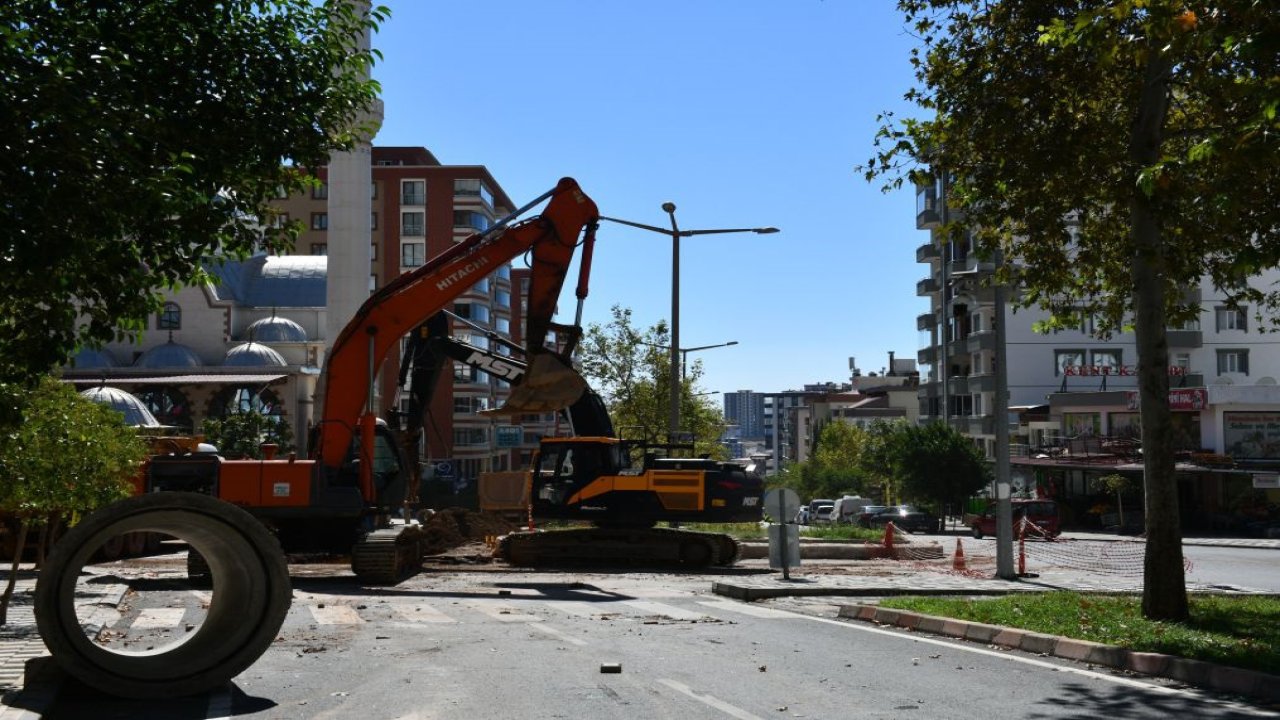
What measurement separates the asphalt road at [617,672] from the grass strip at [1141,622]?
787 millimetres

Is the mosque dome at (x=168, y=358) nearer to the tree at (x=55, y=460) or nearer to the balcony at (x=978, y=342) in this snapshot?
the balcony at (x=978, y=342)

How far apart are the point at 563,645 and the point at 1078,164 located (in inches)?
296

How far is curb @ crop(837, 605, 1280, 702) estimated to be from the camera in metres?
10.1

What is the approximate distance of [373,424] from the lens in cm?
2088

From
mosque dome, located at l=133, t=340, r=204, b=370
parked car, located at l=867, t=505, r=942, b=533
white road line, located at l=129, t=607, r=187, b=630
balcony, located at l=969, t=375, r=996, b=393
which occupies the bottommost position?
parked car, located at l=867, t=505, r=942, b=533

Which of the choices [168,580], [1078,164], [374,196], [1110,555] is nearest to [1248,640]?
[1078,164]

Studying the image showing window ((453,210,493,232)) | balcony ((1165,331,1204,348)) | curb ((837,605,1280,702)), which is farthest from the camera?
window ((453,210,493,232))

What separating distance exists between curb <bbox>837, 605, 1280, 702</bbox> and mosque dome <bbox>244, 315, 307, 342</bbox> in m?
79.0

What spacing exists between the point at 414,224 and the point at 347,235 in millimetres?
35747

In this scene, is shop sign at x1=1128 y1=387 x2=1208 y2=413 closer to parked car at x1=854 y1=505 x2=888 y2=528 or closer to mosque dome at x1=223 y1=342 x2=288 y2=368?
parked car at x1=854 y1=505 x2=888 y2=528

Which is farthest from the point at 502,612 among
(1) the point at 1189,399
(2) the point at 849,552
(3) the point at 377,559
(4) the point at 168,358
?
(4) the point at 168,358

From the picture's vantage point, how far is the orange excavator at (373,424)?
801 inches

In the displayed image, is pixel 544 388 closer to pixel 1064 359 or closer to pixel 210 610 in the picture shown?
pixel 210 610

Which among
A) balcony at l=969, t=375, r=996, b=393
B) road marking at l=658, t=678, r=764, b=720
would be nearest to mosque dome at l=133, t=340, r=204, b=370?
balcony at l=969, t=375, r=996, b=393
